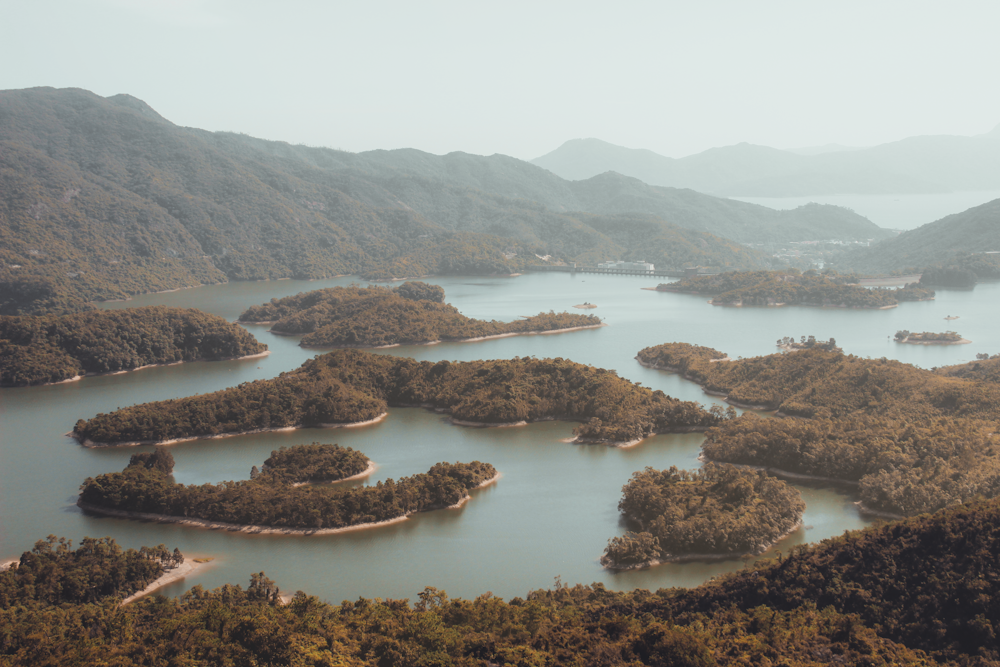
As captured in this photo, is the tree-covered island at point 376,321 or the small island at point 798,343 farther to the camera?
the tree-covered island at point 376,321

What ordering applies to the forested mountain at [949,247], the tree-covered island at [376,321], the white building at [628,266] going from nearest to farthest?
the tree-covered island at [376,321]
the forested mountain at [949,247]
the white building at [628,266]

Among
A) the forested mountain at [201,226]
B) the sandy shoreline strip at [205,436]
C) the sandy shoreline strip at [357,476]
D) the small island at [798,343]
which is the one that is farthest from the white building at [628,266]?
the sandy shoreline strip at [357,476]

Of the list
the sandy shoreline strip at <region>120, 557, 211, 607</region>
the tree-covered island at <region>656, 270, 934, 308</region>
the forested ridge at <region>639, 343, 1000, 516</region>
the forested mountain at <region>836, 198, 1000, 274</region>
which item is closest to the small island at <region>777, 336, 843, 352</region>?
the forested ridge at <region>639, 343, 1000, 516</region>

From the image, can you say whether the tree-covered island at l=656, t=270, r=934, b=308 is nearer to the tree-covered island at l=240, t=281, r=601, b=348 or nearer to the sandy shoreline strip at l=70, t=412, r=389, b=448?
the tree-covered island at l=240, t=281, r=601, b=348

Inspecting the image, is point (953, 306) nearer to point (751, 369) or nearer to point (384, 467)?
point (751, 369)

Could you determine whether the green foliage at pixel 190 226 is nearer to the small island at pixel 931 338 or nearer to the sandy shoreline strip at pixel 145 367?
the sandy shoreline strip at pixel 145 367

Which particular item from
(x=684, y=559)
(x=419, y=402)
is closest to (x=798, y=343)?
(x=419, y=402)

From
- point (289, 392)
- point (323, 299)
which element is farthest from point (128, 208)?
point (289, 392)
